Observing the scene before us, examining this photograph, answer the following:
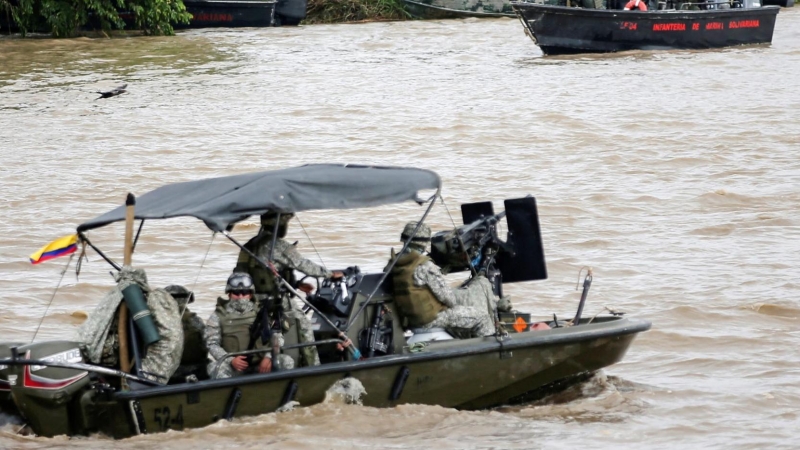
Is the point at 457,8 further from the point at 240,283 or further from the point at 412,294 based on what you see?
the point at 240,283

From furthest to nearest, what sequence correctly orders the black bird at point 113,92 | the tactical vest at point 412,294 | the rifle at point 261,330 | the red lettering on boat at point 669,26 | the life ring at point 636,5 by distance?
the life ring at point 636,5, the red lettering on boat at point 669,26, the black bird at point 113,92, the tactical vest at point 412,294, the rifle at point 261,330

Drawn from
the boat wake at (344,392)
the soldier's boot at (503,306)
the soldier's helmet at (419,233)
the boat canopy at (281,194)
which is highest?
the boat canopy at (281,194)

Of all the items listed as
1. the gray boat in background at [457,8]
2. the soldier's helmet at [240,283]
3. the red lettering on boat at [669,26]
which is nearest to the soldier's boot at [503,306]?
the soldier's helmet at [240,283]

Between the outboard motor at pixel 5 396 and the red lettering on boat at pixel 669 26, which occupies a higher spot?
the red lettering on boat at pixel 669 26

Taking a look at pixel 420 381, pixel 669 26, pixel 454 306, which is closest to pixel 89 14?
pixel 669 26

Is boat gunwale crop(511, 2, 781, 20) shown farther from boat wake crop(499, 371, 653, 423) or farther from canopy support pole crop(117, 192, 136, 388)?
canopy support pole crop(117, 192, 136, 388)

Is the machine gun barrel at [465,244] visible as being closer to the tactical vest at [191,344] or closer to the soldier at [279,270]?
the soldier at [279,270]

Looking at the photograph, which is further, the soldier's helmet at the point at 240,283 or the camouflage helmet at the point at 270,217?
the camouflage helmet at the point at 270,217

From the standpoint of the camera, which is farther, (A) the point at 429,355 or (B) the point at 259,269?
(B) the point at 259,269

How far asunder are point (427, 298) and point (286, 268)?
92 cm

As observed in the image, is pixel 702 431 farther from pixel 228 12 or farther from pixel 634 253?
pixel 228 12

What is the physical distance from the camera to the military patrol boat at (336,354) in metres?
7.46

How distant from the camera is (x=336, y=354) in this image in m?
8.09

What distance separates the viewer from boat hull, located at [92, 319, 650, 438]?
24.6ft
